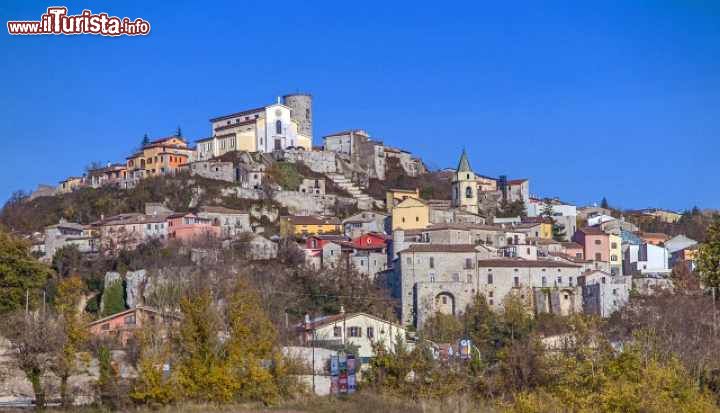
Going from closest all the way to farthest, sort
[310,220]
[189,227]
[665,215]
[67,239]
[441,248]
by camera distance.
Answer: [441,248], [67,239], [189,227], [310,220], [665,215]

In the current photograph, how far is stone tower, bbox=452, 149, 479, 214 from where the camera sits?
7994cm

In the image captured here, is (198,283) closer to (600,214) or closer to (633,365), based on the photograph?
(633,365)

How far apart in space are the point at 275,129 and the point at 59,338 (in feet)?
159

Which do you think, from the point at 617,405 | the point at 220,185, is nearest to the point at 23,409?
the point at 617,405

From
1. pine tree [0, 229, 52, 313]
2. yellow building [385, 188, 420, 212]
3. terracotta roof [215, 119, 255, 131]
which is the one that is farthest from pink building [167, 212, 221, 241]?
terracotta roof [215, 119, 255, 131]

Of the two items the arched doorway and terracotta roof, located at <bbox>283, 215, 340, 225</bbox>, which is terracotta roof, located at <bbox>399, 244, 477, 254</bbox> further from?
terracotta roof, located at <bbox>283, 215, 340, 225</bbox>

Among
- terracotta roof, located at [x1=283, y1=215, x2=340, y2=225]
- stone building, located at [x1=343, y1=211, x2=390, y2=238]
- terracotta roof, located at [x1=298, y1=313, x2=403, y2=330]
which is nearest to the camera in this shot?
Result: terracotta roof, located at [x1=298, y1=313, x2=403, y2=330]

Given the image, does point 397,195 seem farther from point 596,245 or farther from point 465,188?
point 596,245

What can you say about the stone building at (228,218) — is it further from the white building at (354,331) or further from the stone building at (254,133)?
the white building at (354,331)

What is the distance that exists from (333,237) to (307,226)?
389 centimetres

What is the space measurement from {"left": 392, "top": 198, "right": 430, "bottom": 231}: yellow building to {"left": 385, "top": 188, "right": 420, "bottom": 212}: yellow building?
8262 mm

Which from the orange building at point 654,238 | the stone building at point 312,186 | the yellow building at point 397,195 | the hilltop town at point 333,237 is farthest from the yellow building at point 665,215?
the stone building at point 312,186

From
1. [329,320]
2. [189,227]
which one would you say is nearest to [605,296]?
[329,320]

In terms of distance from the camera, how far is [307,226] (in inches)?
2869
